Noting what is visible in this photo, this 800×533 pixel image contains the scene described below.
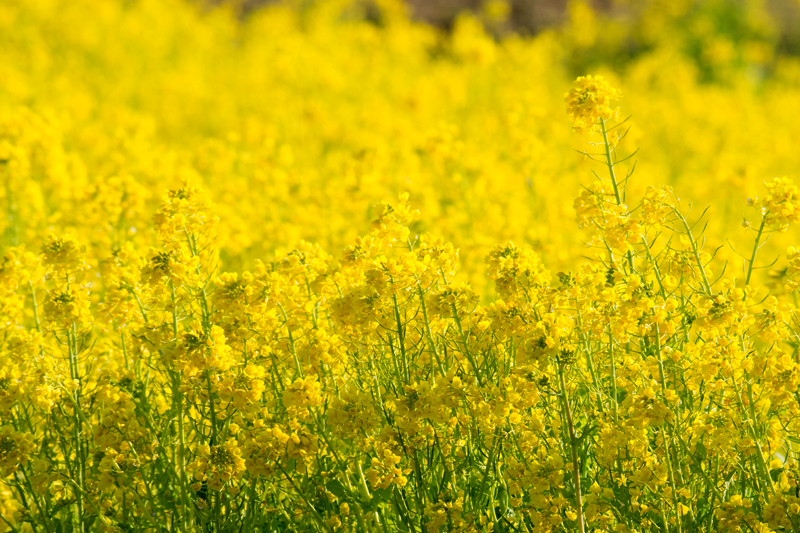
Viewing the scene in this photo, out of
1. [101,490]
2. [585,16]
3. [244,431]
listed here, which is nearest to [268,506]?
[244,431]

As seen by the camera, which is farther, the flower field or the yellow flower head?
the yellow flower head

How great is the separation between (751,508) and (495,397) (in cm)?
89

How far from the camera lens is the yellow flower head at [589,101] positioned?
2541mm

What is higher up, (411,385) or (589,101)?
(589,101)

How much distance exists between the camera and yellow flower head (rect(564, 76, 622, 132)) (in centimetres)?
254

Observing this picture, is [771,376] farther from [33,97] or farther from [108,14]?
[108,14]

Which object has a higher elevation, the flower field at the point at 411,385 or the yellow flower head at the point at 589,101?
the yellow flower head at the point at 589,101

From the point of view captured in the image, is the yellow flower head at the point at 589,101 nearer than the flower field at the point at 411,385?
No

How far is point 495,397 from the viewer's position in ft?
7.59

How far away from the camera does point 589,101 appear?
2.54m

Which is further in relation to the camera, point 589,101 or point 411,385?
point 589,101

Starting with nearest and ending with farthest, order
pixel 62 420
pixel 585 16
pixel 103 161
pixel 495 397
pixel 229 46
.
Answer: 1. pixel 495 397
2. pixel 62 420
3. pixel 103 161
4. pixel 229 46
5. pixel 585 16

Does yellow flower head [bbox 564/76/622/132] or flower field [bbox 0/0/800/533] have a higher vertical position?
yellow flower head [bbox 564/76/622/132]

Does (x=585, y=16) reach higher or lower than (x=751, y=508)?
higher
